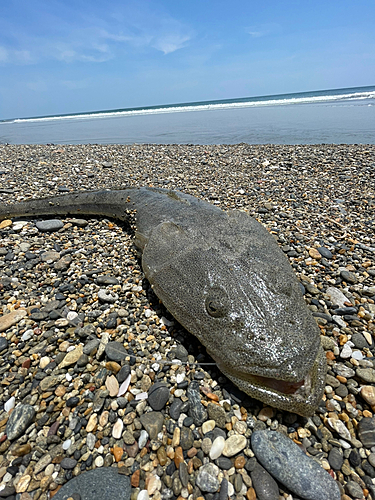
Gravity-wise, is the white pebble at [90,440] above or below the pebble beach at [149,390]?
below

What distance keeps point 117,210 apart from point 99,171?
410 centimetres

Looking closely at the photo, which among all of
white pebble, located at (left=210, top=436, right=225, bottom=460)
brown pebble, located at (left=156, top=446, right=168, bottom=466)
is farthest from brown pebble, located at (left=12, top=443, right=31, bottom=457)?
white pebble, located at (left=210, top=436, right=225, bottom=460)

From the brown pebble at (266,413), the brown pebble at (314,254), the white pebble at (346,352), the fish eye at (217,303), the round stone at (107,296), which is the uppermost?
the fish eye at (217,303)

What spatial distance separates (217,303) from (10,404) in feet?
6.27

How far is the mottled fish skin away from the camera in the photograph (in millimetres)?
1967

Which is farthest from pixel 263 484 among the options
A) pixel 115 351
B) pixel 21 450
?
pixel 21 450

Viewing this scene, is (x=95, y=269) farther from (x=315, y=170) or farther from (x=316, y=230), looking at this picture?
(x=315, y=170)

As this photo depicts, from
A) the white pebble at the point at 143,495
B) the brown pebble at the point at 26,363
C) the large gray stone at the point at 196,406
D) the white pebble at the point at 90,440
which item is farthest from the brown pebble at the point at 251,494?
the brown pebble at the point at 26,363

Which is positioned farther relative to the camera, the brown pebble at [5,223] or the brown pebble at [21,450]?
the brown pebble at [5,223]

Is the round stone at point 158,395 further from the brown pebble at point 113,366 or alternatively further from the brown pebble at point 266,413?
the brown pebble at point 266,413

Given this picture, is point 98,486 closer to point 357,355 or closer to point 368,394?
point 368,394

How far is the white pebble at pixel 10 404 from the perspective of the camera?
221 centimetres

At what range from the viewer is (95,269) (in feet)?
A: 12.5

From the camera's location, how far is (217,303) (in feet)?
7.69
